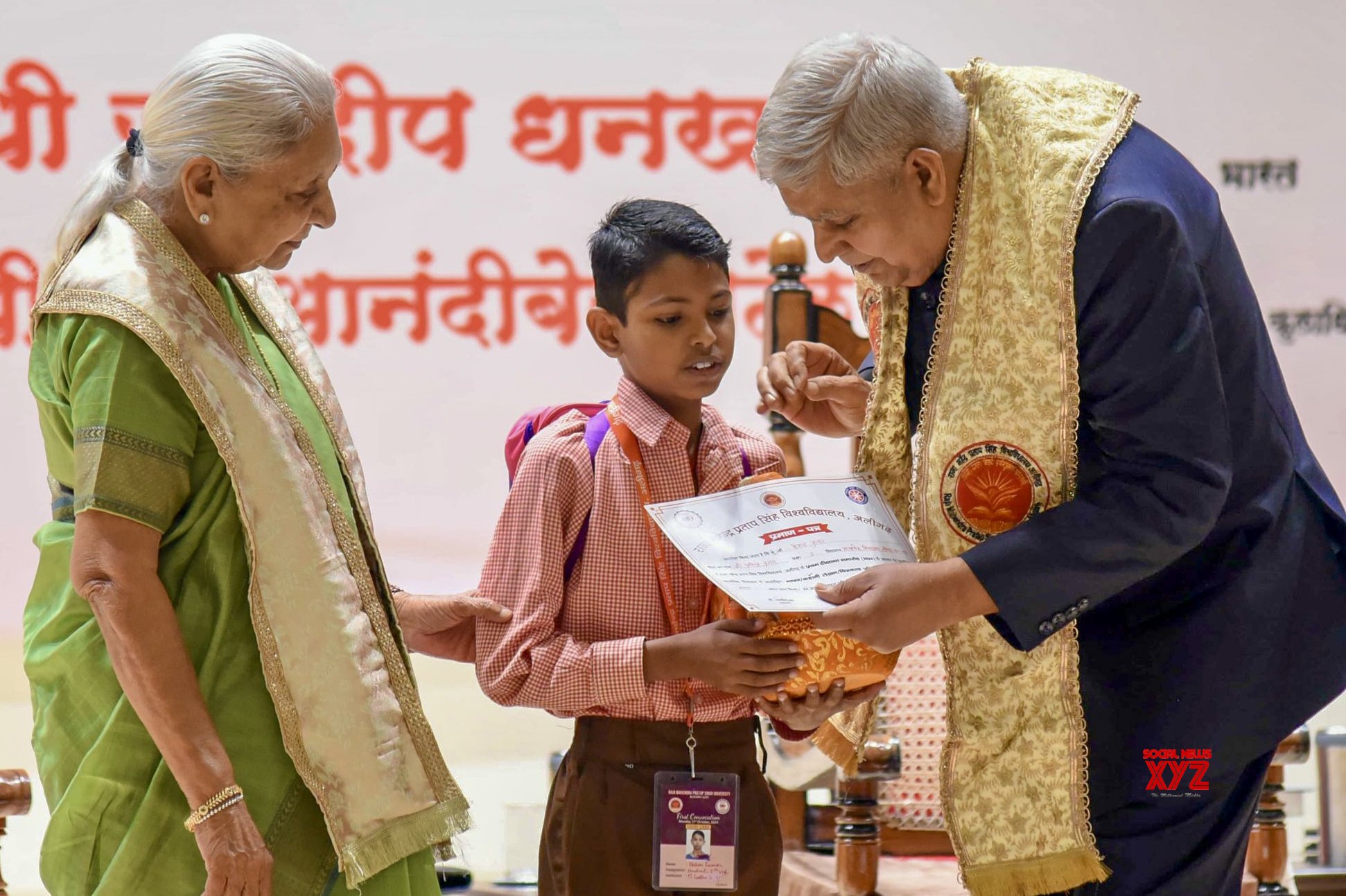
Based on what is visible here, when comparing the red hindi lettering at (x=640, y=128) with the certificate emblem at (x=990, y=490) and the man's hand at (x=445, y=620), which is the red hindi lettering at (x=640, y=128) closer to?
the man's hand at (x=445, y=620)

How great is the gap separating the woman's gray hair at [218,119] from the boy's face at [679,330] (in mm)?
607

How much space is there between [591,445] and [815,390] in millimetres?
337

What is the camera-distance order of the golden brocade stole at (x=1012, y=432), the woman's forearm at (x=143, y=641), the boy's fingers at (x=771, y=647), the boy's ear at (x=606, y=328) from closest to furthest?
the woman's forearm at (x=143, y=641) < the golden brocade stole at (x=1012, y=432) < the boy's fingers at (x=771, y=647) < the boy's ear at (x=606, y=328)

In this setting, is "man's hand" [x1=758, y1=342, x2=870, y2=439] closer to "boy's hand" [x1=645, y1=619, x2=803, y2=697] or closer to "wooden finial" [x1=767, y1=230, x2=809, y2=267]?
"boy's hand" [x1=645, y1=619, x2=803, y2=697]

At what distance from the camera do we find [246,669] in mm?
1702

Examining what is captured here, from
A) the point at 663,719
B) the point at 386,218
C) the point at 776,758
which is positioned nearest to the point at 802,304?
the point at 776,758

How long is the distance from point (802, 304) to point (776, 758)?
0.91 meters

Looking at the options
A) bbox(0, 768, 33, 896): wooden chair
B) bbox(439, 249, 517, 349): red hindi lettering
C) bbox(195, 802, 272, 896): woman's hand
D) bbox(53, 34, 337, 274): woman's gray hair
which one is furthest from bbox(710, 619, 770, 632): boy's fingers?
bbox(439, 249, 517, 349): red hindi lettering

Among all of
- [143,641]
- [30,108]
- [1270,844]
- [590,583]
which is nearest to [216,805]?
[143,641]

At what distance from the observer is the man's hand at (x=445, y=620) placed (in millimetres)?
2094

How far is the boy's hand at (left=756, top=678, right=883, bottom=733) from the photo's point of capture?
1.96m

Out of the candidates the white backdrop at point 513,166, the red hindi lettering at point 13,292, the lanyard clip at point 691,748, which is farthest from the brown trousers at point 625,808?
the red hindi lettering at point 13,292

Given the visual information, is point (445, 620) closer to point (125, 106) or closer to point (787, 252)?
point (787, 252)

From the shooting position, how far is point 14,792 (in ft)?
7.52
